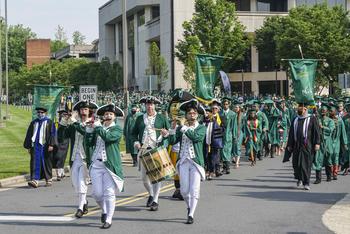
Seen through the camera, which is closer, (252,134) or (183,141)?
(183,141)

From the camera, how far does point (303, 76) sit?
19.1 meters

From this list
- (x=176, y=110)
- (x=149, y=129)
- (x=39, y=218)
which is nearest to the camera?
(x=39, y=218)

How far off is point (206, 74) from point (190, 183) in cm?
851

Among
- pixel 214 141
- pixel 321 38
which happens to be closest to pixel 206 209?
pixel 214 141

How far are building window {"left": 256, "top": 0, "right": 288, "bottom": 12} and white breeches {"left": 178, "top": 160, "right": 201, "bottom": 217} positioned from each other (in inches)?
2350

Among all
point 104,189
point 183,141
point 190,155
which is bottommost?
point 104,189

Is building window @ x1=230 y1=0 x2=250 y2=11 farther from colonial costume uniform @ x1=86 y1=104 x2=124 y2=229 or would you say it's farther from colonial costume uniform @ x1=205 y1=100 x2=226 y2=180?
colonial costume uniform @ x1=86 y1=104 x2=124 y2=229

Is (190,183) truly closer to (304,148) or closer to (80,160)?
(80,160)

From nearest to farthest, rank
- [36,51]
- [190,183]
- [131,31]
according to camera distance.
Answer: [190,183], [131,31], [36,51]

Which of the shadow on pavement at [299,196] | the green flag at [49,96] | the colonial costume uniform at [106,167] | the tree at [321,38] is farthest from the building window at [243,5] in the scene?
the colonial costume uniform at [106,167]

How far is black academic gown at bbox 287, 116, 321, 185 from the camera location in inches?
564

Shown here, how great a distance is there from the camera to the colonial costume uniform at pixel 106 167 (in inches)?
394

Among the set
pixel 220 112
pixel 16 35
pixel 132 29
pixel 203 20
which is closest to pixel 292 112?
pixel 220 112

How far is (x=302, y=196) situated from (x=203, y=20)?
37.0 metres
